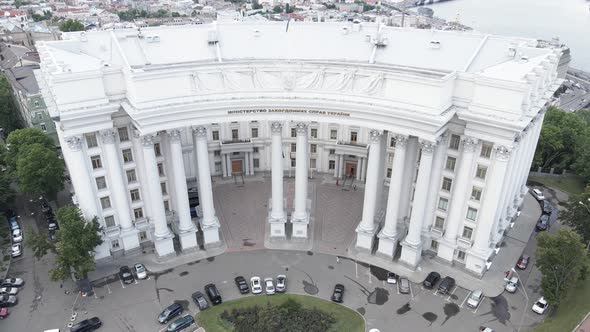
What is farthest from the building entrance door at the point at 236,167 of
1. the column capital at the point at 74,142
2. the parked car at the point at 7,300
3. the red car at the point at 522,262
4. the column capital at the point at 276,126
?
the red car at the point at 522,262

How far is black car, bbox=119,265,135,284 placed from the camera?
51125 mm

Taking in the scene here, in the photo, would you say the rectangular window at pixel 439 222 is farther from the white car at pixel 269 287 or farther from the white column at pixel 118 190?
the white column at pixel 118 190

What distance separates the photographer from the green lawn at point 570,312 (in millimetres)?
45000

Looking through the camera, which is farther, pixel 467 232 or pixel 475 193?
pixel 467 232

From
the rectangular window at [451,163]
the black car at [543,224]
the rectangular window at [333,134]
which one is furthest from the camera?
the rectangular window at [333,134]

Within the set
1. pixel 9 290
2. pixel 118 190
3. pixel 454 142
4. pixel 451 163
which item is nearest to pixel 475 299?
pixel 451 163

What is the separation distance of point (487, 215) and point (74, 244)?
45735 mm

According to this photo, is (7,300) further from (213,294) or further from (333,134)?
(333,134)

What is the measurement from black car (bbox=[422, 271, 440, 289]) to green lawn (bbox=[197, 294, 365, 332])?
954 cm

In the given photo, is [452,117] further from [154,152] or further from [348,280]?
[154,152]

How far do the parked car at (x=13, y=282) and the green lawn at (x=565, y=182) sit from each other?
80831mm

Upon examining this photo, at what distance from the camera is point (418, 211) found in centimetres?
5128

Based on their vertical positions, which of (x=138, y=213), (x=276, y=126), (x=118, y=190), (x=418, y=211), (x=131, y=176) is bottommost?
(x=138, y=213)

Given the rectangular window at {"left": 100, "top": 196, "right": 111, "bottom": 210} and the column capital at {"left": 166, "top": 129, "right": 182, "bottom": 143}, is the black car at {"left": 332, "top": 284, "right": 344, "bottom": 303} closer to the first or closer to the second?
the column capital at {"left": 166, "top": 129, "right": 182, "bottom": 143}
